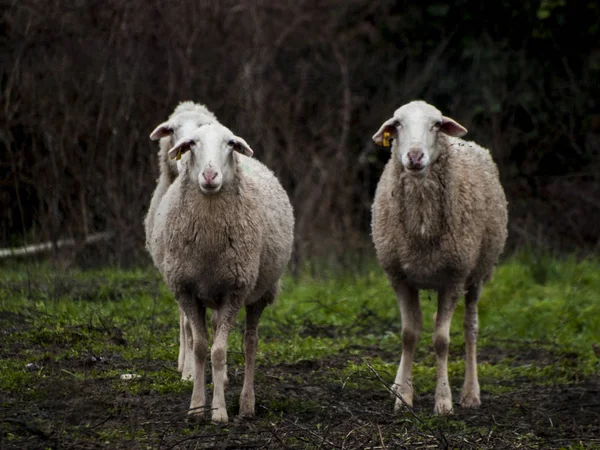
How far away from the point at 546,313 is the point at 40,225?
5338 mm

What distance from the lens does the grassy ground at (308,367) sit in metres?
5.43

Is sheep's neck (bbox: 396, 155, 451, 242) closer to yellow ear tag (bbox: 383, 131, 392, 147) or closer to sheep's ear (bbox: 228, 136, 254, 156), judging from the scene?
yellow ear tag (bbox: 383, 131, 392, 147)

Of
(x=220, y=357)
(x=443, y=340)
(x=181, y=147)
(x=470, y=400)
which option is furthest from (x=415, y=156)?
(x=470, y=400)

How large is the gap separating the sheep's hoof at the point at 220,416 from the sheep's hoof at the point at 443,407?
1.52 metres

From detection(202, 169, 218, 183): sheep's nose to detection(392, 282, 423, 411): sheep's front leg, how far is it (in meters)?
1.83

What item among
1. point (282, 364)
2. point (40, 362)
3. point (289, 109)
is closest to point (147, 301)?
point (282, 364)

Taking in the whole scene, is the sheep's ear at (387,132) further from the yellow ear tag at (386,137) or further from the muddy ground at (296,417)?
the muddy ground at (296,417)

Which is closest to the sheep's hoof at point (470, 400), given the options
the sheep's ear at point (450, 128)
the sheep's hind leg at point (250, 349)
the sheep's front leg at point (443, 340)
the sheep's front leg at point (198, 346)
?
the sheep's front leg at point (443, 340)

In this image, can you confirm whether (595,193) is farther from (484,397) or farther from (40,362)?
(40,362)

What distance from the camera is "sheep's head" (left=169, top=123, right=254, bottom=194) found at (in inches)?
231

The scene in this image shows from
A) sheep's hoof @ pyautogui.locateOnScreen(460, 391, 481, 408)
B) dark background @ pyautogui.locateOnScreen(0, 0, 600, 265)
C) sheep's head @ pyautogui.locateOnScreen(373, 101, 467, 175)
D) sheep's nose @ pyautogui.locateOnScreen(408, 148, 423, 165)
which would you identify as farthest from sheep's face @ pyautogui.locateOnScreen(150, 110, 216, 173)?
dark background @ pyautogui.locateOnScreen(0, 0, 600, 265)

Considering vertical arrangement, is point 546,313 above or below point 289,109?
below

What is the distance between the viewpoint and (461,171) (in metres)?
7.26

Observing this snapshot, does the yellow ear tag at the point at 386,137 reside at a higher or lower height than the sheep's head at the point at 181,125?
lower
